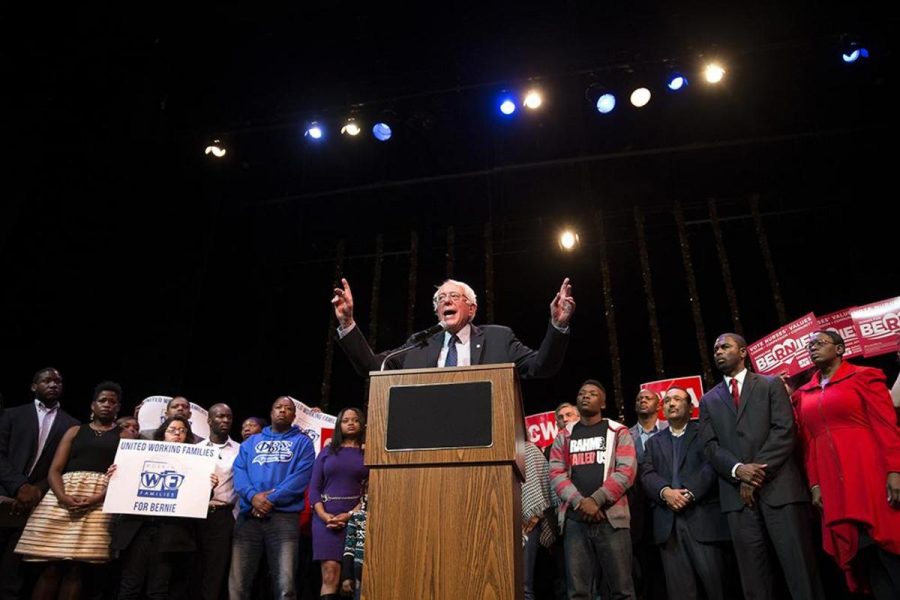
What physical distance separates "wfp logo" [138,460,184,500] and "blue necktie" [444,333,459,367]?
8.80 feet

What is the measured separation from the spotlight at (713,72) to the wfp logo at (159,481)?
645cm

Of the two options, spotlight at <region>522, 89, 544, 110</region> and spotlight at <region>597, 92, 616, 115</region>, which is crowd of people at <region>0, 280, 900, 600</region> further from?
spotlight at <region>522, 89, 544, 110</region>

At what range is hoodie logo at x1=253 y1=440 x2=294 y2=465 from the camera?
4.88 meters

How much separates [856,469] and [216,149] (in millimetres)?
7688

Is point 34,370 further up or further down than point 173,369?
further down

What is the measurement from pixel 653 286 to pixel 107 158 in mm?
6985

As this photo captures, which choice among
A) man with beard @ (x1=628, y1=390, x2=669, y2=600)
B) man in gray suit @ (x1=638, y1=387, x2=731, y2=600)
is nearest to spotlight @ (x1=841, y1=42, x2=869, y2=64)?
man with beard @ (x1=628, y1=390, x2=669, y2=600)

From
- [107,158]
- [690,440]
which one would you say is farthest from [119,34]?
[690,440]

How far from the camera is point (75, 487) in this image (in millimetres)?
4477

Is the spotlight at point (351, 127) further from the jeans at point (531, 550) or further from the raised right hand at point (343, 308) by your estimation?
the raised right hand at point (343, 308)

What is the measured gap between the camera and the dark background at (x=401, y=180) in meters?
6.71

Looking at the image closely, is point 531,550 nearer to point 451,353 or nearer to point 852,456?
point 852,456

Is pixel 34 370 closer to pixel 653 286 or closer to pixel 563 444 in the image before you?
pixel 563 444

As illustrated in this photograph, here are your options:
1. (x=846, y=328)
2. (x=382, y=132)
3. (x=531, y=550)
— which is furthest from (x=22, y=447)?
(x=846, y=328)
